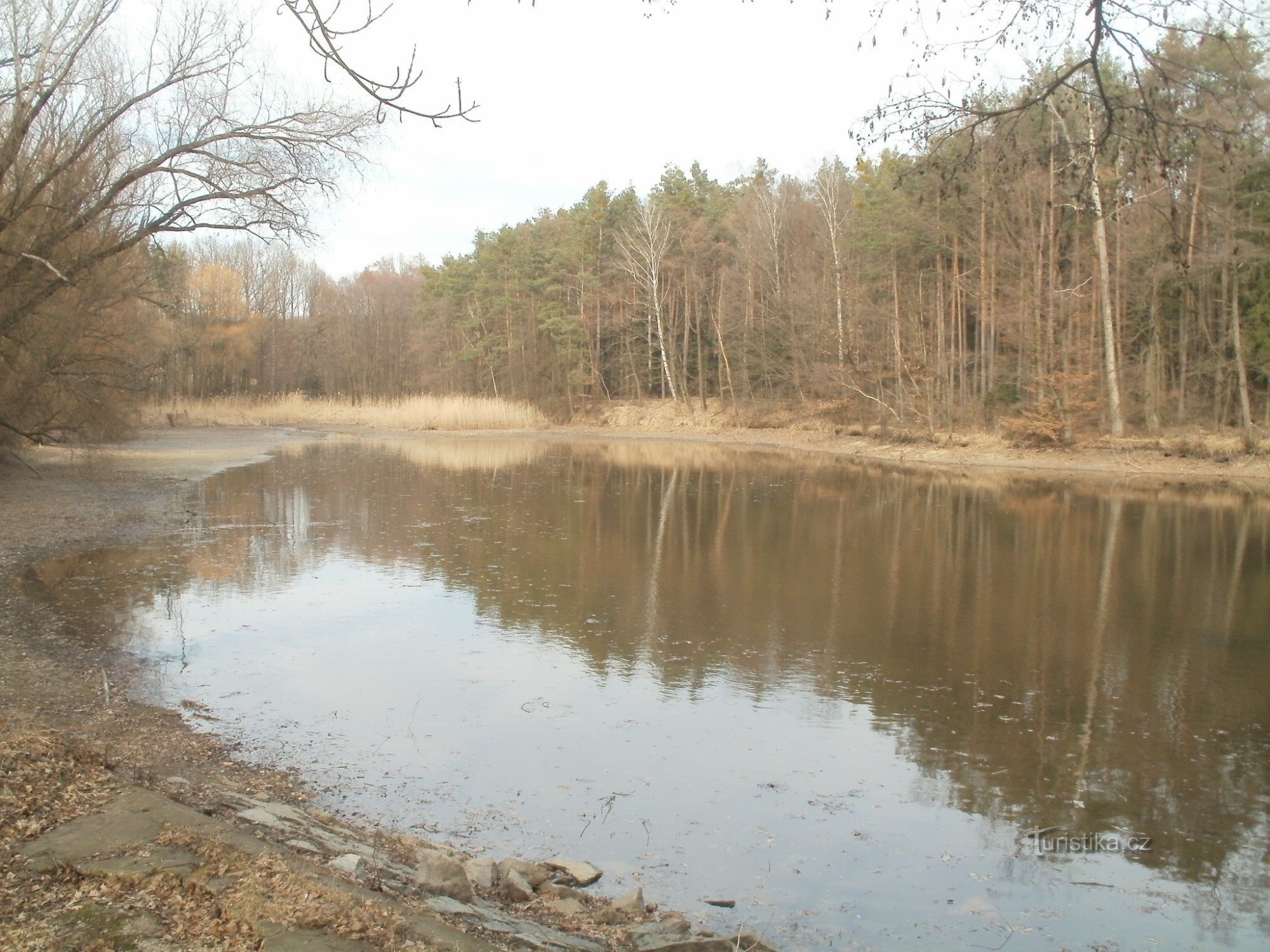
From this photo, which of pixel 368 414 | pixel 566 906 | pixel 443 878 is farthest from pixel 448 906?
pixel 368 414

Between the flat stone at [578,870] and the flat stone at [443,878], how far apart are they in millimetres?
586

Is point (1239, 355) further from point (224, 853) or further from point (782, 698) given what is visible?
point (224, 853)

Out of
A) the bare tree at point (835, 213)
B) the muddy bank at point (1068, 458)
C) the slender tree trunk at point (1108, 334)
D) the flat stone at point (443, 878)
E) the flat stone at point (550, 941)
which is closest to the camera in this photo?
the flat stone at point (550, 941)

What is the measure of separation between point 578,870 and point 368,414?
4580 cm

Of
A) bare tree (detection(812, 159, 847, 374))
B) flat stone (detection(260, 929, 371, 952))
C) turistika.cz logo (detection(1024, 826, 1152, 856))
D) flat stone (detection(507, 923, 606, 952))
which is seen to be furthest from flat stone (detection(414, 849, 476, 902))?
bare tree (detection(812, 159, 847, 374))

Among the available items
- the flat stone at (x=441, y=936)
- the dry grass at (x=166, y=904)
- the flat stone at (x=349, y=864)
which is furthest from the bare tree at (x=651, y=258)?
the flat stone at (x=441, y=936)

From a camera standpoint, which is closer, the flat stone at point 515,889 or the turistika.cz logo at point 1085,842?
the flat stone at point 515,889

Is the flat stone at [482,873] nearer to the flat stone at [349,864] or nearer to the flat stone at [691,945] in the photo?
the flat stone at [349,864]

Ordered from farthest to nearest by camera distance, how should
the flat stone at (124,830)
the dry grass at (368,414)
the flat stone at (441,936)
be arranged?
the dry grass at (368,414) < the flat stone at (124,830) < the flat stone at (441,936)

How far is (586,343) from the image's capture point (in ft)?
166

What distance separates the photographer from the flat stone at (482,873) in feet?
14.3

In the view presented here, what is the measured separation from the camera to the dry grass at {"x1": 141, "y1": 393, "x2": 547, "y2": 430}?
4512 cm

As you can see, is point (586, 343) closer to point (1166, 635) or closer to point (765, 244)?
point (765, 244)

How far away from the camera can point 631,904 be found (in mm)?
4297
